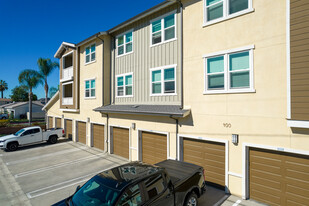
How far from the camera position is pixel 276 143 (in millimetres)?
6230

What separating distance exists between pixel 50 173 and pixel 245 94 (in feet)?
35.8

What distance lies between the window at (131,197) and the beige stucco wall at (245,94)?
4.60 metres

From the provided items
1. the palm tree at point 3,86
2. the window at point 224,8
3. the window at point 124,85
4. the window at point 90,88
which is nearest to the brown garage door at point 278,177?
the window at point 224,8

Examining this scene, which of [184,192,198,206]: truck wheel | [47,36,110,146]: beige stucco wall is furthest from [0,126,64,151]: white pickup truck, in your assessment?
[184,192,198,206]: truck wheel

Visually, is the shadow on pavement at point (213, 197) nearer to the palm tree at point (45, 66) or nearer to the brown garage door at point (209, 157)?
the brown garage door at point (209, 157)

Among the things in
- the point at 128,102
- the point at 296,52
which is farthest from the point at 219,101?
the point at 128,102

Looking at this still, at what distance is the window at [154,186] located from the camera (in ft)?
15.0

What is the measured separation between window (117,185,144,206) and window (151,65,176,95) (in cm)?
642

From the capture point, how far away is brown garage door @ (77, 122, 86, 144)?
17109 mm

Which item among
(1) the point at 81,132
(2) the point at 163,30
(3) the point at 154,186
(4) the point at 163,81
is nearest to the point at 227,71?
(4) the point at 163,81

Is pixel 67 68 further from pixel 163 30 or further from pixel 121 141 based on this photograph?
pixel 163 30

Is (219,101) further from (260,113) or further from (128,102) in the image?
(128,102)

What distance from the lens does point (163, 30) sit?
34.3 feet

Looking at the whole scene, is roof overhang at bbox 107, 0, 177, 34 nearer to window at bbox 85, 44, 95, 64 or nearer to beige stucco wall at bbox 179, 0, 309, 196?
beige stucco wall at bbox 179, 0, 309, 196
